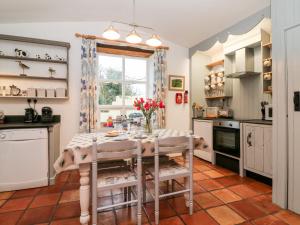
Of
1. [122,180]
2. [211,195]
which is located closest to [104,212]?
[122,180]

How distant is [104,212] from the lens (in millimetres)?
1886

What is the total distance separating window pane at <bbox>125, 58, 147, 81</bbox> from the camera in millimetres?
3910

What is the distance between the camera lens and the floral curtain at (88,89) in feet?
10.5

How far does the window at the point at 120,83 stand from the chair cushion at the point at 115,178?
6.75ft

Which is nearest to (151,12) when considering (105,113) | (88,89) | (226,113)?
(88,89)

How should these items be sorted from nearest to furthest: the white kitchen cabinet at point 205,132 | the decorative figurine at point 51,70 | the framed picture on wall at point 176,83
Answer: the decorative figurine at point 51,70
the white kitchen cabinet at point 205,132
the framed picture on wall at point 176,83

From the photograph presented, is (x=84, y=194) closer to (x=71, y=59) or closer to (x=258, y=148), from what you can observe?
(x=258, y=148)

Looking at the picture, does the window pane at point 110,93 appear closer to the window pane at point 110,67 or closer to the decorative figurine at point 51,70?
the window pane at point 110,67

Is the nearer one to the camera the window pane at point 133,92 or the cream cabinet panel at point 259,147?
the cream cabinet panel at point 259,147

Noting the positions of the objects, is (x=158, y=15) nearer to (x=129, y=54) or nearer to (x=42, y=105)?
(x=129, y=54)

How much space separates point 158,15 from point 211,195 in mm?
2933

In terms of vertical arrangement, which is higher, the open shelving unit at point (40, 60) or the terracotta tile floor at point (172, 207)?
the open shelving unit at point (40, 60)

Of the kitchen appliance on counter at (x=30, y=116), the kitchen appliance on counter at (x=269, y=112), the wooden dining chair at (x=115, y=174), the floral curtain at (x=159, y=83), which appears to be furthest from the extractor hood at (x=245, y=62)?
the kitchen appliance on counter at (x=30, y=116)

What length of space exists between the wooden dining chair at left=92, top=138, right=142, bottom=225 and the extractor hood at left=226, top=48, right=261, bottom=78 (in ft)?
8.52
